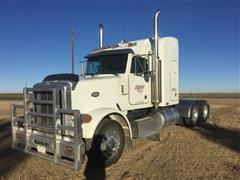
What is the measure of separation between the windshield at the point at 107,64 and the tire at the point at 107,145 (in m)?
2.00

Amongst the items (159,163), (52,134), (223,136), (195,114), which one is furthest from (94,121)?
(195,114)

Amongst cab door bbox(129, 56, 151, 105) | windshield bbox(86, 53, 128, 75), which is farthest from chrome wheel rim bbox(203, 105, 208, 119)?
windshield bbox(86, 53, 128, 75)

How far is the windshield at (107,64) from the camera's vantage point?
7738mm

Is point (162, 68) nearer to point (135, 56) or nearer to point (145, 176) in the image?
point (135, 56)

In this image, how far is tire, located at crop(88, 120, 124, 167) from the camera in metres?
5.91

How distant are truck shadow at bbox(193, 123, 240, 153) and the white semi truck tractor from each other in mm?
1628

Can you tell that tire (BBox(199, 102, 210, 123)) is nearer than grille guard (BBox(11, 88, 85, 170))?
No

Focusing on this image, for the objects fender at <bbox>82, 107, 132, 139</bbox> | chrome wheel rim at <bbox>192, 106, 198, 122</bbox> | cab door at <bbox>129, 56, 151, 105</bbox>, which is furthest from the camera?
chrome wheel rim at <bbox>192, 106, 198, 122</bbox>

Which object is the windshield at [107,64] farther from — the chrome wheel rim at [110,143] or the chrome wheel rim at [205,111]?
the chrome wheel rim at [205,111]

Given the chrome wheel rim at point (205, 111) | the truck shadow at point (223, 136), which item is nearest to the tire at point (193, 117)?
the truck shadow at point (223, 136)

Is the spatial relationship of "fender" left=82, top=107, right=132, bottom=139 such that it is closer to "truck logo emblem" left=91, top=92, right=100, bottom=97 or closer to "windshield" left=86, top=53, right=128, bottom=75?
"truck logo emblem" left=91, top=92, right=100, bottom=97

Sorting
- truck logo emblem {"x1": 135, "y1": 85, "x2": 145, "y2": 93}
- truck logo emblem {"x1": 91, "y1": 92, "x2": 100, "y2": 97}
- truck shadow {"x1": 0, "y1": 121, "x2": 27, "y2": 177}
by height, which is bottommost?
truck shadow {"x1": 0, "y1": 121, "x2": 27, "y2": 177}

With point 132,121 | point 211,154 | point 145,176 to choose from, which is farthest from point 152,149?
point 145,176

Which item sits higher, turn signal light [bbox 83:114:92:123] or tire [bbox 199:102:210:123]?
turn signal light [bbox 83:114:92:123]
